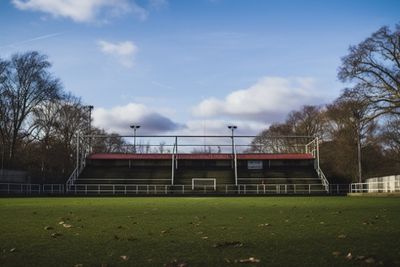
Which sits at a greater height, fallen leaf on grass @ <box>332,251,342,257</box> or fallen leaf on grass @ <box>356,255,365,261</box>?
fallen leaf on grass @ <box>356,255,365,261</box>

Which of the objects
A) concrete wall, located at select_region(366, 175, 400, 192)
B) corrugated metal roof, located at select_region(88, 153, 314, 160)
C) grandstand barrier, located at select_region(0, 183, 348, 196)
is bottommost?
grandstand barrier, located at select_region(0, 183, 348, 196)

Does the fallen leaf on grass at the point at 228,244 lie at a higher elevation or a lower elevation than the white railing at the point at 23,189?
higher

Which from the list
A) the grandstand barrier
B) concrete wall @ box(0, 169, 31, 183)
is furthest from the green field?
concrete wall @ box(0, 169, 31, 183)

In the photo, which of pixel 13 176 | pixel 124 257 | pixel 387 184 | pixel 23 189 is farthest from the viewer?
pixel 13 176

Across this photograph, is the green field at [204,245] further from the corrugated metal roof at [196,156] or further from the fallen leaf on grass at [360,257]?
the corrugated metal roof at [196,156]

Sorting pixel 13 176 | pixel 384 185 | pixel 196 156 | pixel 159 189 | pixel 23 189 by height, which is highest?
pixel 196 156

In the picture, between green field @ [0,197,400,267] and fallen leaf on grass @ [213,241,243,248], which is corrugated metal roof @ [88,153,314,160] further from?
fallen leaf on grass @ [213,241,243,248]

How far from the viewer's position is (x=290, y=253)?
5348mm

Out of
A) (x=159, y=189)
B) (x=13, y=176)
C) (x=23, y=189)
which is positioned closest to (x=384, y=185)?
(x=159, y=189)

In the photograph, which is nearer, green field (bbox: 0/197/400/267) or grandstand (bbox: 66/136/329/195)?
green field (bbox: 0/197/400/267)

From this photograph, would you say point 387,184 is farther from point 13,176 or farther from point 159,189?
point 13,176

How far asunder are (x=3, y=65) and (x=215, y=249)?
47.3 m

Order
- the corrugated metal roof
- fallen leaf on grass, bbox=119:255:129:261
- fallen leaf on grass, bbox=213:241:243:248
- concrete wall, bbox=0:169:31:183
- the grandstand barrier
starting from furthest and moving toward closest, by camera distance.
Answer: the corrugated metal roof, concrete wall, bbox=0:169:31:183, the grandstand barrier, fallen leaf on grass, bbox=213:241:243:248, fallen leaf on grass, bbox=119:255:129:261

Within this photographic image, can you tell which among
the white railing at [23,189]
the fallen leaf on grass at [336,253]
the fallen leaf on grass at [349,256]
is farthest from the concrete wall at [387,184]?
the fallen leaf on grass at [349,256]
